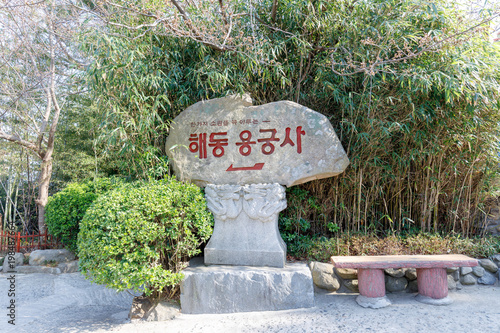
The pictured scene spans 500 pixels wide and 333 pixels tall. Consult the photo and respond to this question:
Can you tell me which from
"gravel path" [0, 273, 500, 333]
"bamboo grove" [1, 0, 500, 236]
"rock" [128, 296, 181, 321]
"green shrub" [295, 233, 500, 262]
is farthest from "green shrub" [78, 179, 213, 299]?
"green shrub" [295, 233, 500, 262]

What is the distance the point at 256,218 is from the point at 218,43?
1.86 metres

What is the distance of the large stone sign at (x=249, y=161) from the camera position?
3.19 metres

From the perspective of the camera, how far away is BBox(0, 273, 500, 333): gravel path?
245cm

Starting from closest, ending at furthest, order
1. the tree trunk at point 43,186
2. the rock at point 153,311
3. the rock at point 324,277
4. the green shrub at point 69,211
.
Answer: the rock at point 153,311, the rock at point 324,277, the green shrub at point 69,211, the tree trunk at point 43,186

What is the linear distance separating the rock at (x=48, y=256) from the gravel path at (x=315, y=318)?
55.8 inches

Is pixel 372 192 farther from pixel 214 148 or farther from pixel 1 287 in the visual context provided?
pixel 1 287

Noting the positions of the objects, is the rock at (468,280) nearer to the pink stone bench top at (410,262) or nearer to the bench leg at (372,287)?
the pink stone bench top at (410,262)

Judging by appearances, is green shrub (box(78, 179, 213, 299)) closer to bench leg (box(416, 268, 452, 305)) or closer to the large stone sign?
the large stone sign

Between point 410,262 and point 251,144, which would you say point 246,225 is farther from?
point 410,262

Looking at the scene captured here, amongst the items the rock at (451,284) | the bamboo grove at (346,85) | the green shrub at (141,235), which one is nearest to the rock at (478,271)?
the rock at (451,284)

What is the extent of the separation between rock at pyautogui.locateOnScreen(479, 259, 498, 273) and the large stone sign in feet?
6.00

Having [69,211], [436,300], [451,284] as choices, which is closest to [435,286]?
[436,300]

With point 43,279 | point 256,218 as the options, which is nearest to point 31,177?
point 43,279

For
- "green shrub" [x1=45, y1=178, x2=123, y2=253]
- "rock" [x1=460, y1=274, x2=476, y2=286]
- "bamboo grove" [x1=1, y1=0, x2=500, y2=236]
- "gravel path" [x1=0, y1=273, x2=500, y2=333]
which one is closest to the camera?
"gravel path" [x1=0, y1=273, x2=500, y2=333]
